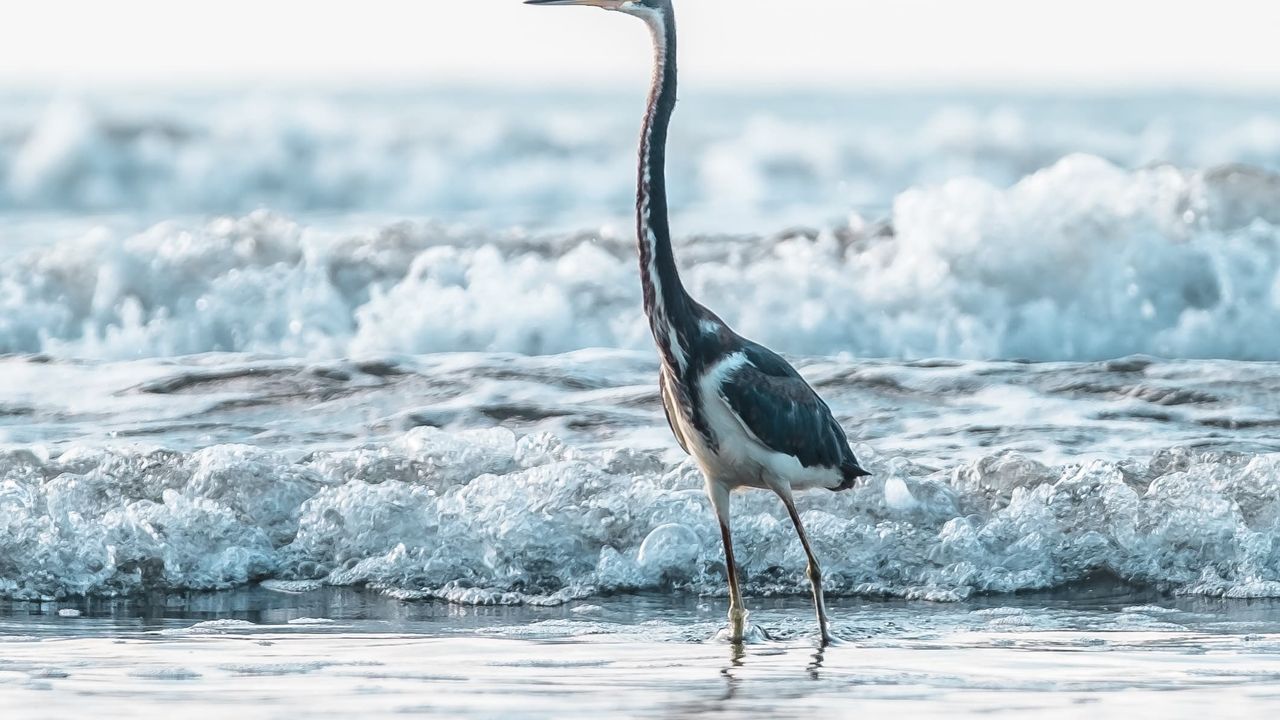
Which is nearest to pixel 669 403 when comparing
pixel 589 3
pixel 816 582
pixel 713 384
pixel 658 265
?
pixel 713 384

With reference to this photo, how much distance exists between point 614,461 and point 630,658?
Answer: 2.77 metres

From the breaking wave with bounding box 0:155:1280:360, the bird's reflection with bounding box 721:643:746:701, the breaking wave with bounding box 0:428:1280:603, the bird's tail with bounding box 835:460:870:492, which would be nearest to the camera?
the bird's reflection with bounding box 721:643:746:701

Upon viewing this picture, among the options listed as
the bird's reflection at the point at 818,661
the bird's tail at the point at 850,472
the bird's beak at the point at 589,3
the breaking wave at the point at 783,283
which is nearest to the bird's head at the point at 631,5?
the bird's beak at the point at 589,3

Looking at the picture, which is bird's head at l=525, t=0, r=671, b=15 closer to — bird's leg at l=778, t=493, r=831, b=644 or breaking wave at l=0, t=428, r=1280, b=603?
bird's leg at l=778, t=493, r=831, b=644

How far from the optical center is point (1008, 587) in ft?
29.0

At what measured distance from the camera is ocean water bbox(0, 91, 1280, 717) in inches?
279

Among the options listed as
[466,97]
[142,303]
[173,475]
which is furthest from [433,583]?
[466,97]

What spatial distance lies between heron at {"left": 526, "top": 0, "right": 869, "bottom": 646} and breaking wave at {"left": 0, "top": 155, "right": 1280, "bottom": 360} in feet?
23.8

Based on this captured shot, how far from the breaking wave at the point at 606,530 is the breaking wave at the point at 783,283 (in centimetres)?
577

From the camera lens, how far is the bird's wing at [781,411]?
305 inches

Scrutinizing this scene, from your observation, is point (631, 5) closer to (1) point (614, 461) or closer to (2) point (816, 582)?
(2) point (816, 582)

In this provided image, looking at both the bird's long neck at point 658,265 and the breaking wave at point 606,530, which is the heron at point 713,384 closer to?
the bird's long neck at point 658,265

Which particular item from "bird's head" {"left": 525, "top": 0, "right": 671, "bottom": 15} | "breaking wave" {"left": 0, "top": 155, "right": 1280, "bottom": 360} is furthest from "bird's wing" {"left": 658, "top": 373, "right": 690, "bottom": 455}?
"breaking wave" {"left": 0, "top": 155, "right": 1280, "bottom": 360}

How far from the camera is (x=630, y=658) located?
7203 mm
